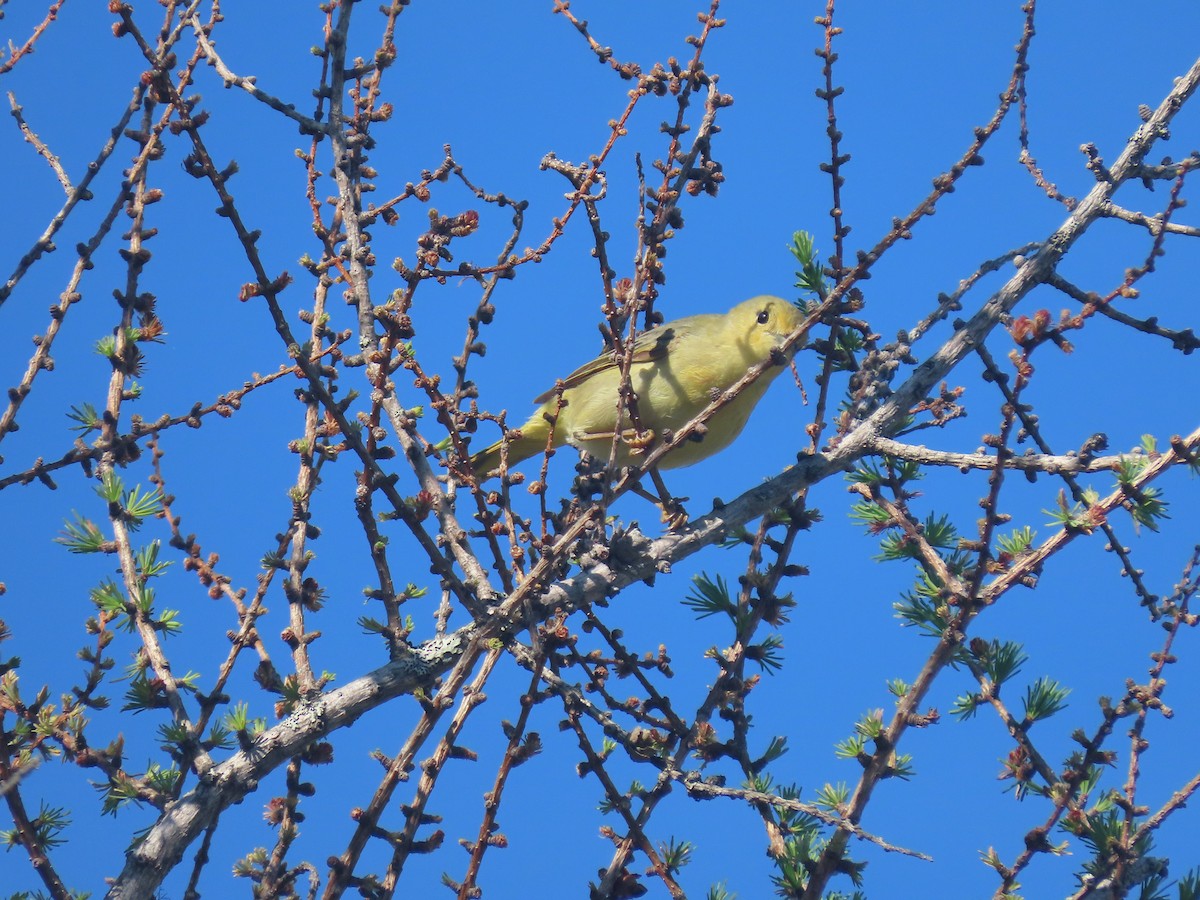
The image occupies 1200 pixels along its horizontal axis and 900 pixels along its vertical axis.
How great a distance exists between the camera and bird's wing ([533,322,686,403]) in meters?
5.50

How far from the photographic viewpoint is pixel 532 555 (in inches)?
140

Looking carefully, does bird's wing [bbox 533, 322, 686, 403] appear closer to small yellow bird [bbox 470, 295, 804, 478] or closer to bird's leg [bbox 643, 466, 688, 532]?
small yellow bird [bbox 470, 295, 804, 478]

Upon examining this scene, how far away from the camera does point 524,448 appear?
19.8 ft

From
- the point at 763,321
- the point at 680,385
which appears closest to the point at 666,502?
the point at 680,385

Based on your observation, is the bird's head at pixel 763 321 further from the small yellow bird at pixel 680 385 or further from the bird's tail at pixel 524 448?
the bird's tail at pixel 524 448

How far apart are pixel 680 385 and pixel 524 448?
3.52ft

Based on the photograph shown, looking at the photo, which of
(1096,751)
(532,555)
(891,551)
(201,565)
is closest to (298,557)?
(201,565)

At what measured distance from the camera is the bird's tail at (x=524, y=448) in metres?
5.83

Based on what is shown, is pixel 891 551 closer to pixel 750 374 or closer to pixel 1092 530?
pixel 1092 530

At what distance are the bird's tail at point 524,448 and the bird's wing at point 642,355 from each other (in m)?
0.22

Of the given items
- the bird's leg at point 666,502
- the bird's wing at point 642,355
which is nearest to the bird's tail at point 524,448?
the bird's wing at point 642,355

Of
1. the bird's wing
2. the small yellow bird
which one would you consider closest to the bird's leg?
the small yellow bird

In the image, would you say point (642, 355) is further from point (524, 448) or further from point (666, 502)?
point (666, 502)

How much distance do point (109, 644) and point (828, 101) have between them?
10.1 ft
